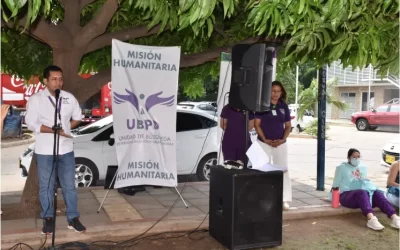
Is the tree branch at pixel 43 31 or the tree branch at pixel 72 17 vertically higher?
the tree branch at pixel 72 17

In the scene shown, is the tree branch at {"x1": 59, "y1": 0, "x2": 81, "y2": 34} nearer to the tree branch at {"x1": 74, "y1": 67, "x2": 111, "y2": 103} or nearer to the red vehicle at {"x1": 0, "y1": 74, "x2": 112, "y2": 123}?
the tree branch at {"x1": 74, "y1": 67, "x2": 111, "y2": 103}

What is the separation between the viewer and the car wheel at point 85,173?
8139mm

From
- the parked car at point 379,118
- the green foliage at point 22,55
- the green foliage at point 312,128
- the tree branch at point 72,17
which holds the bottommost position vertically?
the green foliage at point 312,128

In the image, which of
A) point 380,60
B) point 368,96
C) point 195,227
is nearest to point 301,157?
point 195,227

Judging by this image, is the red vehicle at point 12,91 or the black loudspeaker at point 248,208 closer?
the black loudspeaker at point 248,208

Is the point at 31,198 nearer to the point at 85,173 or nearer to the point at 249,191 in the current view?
the point at 85,173

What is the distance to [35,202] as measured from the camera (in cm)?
592

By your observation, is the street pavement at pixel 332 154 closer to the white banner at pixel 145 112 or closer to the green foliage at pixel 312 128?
the green foliage at pixel 312 128

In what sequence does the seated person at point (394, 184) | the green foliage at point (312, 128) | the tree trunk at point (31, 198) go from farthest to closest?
the green foliage at point (312, 128)
the seated person at point (394, 184)
the tree trunk at point (31, 198)

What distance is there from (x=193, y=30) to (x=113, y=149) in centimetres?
520

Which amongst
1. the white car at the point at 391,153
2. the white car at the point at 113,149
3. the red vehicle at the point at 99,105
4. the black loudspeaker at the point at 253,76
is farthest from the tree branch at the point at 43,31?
the red vehicle at the point at 99,105

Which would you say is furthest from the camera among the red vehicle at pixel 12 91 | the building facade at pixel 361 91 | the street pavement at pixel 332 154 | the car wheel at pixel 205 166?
the building facade at pixel 361 91

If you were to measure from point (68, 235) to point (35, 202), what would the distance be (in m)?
1.06

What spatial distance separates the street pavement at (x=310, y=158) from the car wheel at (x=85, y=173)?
1.37 metres
